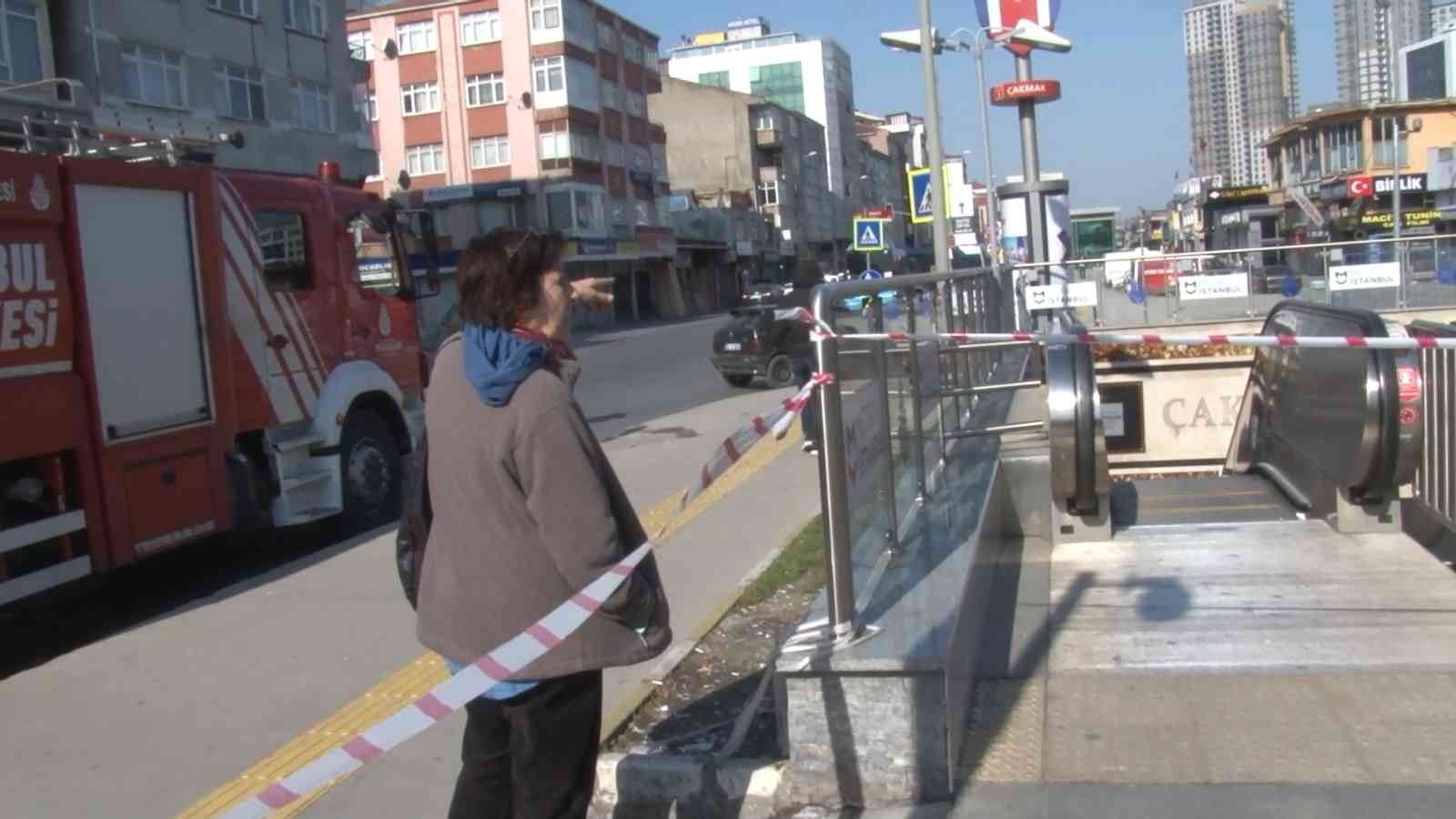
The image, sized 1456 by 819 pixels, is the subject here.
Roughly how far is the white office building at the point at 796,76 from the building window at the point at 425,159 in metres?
51.1

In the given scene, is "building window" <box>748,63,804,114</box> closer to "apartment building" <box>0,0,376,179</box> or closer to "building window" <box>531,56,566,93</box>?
"building window" <box>531,56,566,93</box>

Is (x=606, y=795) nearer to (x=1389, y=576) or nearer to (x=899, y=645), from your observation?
(x=899, y=645)

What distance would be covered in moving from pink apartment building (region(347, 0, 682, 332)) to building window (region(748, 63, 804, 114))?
50.5 metres

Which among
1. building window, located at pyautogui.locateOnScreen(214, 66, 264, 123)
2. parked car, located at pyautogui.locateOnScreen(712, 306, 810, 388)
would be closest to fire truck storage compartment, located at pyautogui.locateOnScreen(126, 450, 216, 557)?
parked car, located at pyautogui.locateOnScreen(712, 306, 810, 388)

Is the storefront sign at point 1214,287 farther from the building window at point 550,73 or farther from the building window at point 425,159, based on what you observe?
the building window at point 425,159

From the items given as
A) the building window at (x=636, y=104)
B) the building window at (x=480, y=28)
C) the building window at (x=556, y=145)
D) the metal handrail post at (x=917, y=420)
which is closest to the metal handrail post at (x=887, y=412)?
A: the metal handrail post at (x=917, y=420)

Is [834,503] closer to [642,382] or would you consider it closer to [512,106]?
[642,382]

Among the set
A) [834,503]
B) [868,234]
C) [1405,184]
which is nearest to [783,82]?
[1405,184]

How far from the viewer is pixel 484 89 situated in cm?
6275

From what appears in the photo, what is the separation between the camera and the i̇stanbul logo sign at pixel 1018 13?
50.3 feet

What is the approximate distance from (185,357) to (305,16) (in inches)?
1308

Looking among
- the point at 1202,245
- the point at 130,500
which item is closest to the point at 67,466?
the point at 130,500

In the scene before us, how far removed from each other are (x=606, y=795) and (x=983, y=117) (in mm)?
41225

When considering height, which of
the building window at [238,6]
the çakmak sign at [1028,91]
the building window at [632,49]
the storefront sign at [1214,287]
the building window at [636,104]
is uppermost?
the building window at [632,49]
